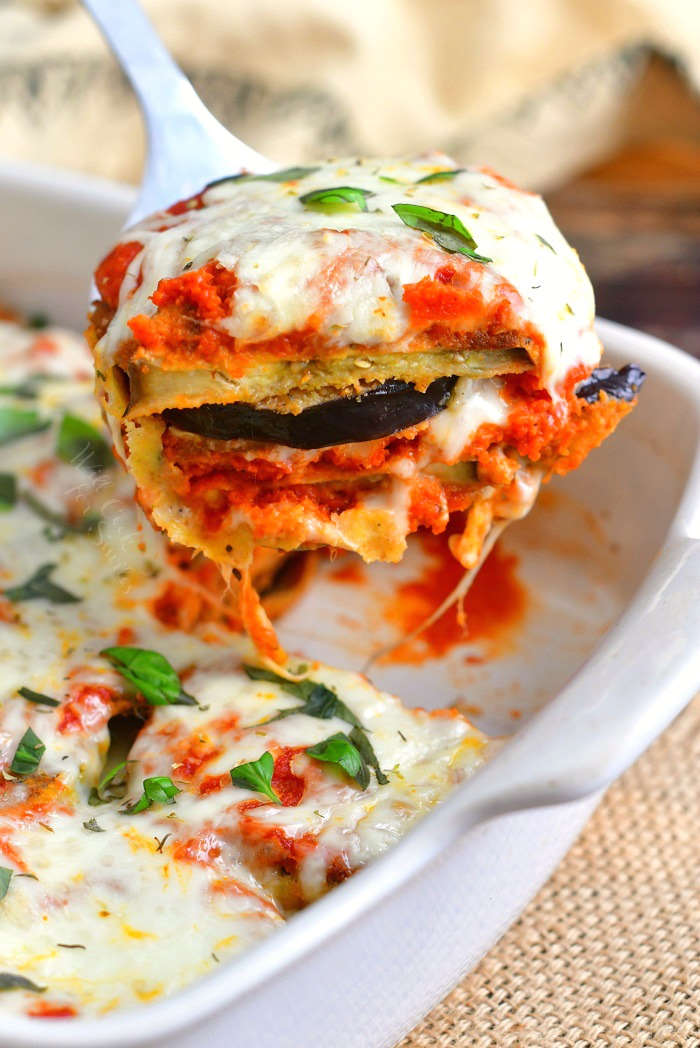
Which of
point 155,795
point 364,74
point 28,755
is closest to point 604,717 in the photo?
point 155,795

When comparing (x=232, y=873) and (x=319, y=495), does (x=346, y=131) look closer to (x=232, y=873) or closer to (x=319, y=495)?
(x=319, y=495)

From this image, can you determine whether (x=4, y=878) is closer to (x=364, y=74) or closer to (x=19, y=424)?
(x=19, y=424)

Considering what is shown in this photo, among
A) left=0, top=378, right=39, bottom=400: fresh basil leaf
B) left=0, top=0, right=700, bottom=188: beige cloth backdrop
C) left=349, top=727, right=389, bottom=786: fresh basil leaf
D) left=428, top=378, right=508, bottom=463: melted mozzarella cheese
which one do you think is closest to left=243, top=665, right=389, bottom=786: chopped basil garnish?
left=349, top=727, right=389, bottom=786: fresh basil leaf

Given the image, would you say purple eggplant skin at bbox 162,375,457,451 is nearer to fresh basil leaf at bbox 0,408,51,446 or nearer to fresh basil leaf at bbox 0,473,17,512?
fresh basil leaf at bbox 0,473,17,512

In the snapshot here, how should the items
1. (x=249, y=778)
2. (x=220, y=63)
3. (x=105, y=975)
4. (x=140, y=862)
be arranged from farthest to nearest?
(x=220, y=63), (x=249, y=778), (x=140, y=862), (x=105, y=975)

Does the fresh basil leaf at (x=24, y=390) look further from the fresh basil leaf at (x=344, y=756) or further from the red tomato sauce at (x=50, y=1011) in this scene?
the red tomato sauce at (x=50, y=1011)

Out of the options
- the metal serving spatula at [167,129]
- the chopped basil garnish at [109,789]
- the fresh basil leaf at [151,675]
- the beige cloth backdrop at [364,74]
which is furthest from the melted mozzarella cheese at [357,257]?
the beige cloth backdrop at [364,74]

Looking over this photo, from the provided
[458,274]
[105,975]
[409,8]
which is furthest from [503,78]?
[105,975]
